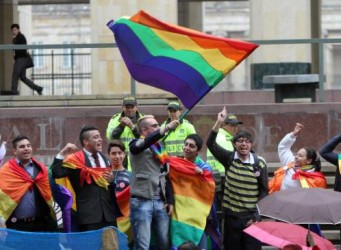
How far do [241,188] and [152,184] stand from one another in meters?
1.06

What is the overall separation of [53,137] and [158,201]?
415 centimetres

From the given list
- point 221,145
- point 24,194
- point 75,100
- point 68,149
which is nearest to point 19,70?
point 75,100

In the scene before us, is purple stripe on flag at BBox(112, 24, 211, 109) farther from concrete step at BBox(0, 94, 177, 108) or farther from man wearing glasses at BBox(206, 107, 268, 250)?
concrete step at BBox(0, 94, 177, 108)

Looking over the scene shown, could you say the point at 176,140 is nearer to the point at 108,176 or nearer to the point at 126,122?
the point at 126,122

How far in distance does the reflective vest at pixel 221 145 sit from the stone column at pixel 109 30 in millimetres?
8559

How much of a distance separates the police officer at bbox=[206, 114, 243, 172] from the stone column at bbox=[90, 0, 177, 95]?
8449mm

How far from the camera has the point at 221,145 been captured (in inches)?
675

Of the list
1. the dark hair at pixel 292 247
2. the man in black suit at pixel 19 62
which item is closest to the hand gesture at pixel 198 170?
the dark hair at pixel 292 247

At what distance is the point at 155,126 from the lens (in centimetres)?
1555

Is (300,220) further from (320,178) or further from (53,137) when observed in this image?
(53,137)

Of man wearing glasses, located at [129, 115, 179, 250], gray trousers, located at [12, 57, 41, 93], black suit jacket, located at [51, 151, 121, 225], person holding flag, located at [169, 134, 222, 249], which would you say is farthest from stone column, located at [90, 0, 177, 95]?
black suit jacket, located at [51, 151, 121, 225]

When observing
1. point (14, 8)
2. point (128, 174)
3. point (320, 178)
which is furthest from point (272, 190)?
point (14, 8)

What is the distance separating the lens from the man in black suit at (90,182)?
50.9 feet

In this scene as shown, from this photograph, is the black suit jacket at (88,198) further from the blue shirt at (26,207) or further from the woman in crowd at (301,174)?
the woman in crowd at (301,174)
